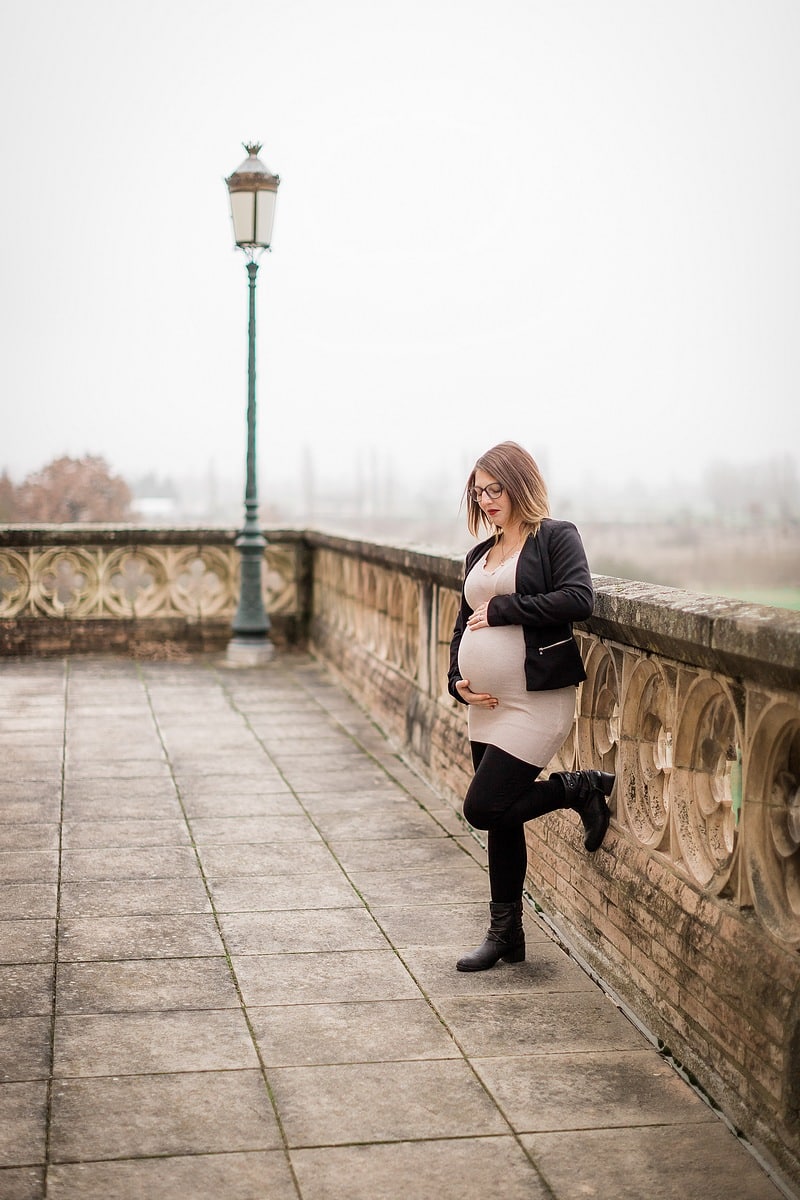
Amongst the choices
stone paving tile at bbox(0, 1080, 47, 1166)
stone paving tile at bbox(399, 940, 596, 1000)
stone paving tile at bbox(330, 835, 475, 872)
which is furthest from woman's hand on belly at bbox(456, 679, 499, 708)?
stone paving tile at bbox(0, 1080, 47, 1166)

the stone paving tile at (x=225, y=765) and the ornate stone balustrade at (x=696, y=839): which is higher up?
the ornate stone balustrade at (x=696, y=839)

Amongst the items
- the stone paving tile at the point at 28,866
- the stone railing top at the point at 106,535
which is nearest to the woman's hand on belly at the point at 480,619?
the stone paving tile at the point at 28,866

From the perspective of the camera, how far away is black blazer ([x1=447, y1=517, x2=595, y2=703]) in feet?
13.7

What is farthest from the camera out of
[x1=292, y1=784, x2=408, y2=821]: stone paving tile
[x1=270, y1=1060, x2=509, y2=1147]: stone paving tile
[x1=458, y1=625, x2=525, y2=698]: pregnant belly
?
[x1=292, y1=784, x2=408, y2=821]: stone paving tile

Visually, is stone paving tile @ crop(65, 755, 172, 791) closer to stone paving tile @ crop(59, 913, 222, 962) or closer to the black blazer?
stone paving tile @ crop(59, 913, 222, 962)

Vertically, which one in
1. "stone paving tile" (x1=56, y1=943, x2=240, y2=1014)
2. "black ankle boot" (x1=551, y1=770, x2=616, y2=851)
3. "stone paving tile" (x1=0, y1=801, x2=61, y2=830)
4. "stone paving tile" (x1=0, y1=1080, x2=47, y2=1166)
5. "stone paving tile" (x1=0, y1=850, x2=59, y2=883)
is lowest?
"stone paving tile" (x1=56, y1=943, x2=240, y2=1014)

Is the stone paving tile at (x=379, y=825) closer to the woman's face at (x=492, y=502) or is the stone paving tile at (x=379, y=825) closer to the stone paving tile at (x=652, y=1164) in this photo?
the woman's face at (x=492, y=502)

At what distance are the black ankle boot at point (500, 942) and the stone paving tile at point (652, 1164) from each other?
1.16 m

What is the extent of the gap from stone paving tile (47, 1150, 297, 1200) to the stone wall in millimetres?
1144

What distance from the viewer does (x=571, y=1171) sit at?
10.3 feet

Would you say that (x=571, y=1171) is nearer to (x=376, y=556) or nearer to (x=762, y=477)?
(x=376, y=556)

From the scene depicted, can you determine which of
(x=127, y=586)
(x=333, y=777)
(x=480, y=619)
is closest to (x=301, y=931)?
(x=480, y=619)

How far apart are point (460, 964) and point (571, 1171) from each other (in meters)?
1.36

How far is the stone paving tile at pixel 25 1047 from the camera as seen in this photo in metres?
3.62
